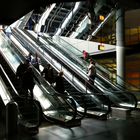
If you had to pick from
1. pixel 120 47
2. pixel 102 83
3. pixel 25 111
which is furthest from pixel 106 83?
pixel 25 111

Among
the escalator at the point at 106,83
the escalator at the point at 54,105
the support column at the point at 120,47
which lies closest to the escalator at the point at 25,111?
the escalator at the point at 54,105

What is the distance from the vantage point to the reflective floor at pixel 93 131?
689 centimetres

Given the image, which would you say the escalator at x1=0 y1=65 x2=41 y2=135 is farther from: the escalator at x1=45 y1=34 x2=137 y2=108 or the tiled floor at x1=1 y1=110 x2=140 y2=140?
the escalator at x1=45 y1=34 x2=137 y2=108

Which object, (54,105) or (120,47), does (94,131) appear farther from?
(120,47)

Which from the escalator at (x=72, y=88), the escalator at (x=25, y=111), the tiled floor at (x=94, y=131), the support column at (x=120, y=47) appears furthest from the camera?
the support column at (x=120, y=47)

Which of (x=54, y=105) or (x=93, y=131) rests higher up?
(x=54, y=105)

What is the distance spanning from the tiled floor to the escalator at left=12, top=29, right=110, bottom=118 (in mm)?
1189

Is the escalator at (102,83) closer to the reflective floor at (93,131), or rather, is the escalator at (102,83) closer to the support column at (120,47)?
the support column at (120,47)

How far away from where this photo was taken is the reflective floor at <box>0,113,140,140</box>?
6891 millimetres

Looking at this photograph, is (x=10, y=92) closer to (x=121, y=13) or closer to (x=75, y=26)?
(x=121, y=13)

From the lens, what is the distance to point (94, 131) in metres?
7.68

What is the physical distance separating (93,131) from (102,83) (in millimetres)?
6450

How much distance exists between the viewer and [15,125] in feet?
24.4

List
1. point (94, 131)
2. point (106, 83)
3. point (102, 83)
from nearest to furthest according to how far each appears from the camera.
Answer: point (94, 131) < point (106, 83) < point (102, 83)
